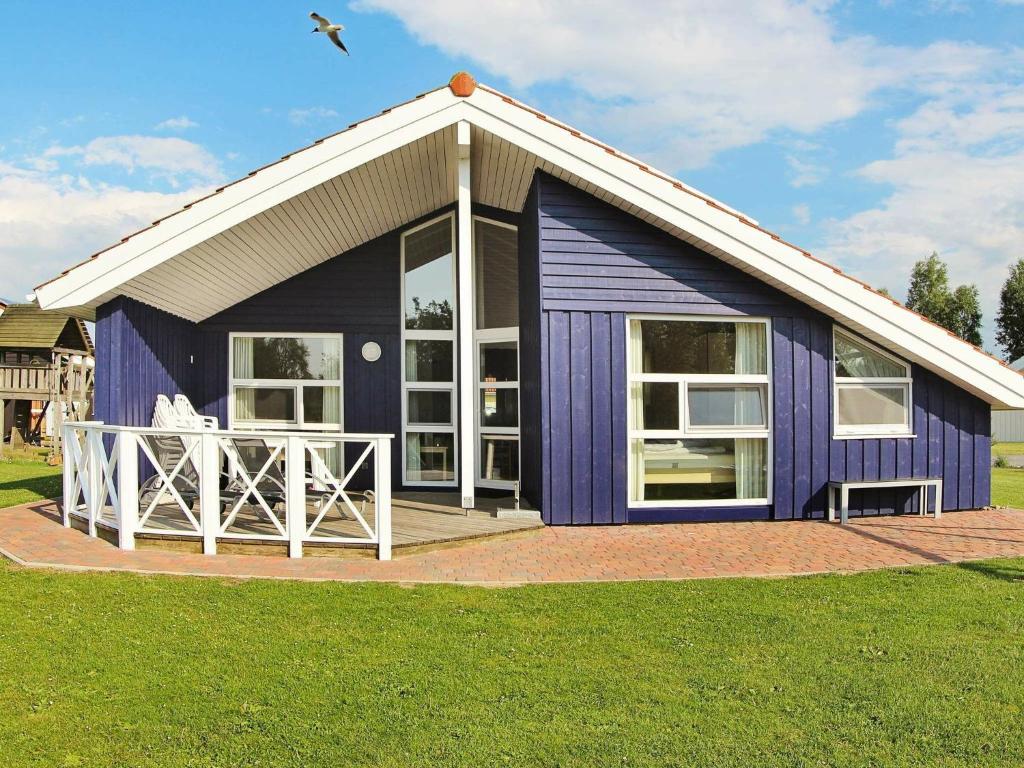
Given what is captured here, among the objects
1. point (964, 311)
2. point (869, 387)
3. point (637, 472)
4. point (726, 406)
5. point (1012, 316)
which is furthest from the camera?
point (964, 311)

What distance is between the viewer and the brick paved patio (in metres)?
5.52

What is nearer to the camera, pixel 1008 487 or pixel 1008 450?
pixel 1008 487

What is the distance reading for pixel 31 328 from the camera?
74.7 feet

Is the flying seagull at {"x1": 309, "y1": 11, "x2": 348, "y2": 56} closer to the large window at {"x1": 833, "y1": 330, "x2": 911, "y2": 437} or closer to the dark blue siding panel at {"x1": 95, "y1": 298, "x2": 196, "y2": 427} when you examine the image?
the dark blue siding panel at {"x1": 95, "y1": 298, "x2": 196, "y2": 427}

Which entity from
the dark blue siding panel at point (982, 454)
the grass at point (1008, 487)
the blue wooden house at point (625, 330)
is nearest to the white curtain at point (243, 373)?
the blue wooden house at point (625, 330)

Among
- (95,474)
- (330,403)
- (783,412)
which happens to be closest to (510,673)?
(95,474)

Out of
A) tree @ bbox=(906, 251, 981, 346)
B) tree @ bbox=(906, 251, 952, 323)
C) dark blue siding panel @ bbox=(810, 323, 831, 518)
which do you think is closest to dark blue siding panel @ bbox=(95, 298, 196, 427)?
dark blue siding panel @ bbox=(810, 323, 831, 518)

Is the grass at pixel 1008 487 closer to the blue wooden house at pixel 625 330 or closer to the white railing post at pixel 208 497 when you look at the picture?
the blue wooden house at pixel 625 330

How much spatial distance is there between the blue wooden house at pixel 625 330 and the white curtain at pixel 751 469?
3cm

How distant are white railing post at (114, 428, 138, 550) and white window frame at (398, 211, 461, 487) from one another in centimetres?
435

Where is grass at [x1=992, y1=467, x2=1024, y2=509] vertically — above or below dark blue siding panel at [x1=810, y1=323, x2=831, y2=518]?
below

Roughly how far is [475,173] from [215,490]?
4.87 metres

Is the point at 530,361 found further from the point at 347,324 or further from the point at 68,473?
the point at 68,473

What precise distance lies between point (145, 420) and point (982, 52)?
500 inches
